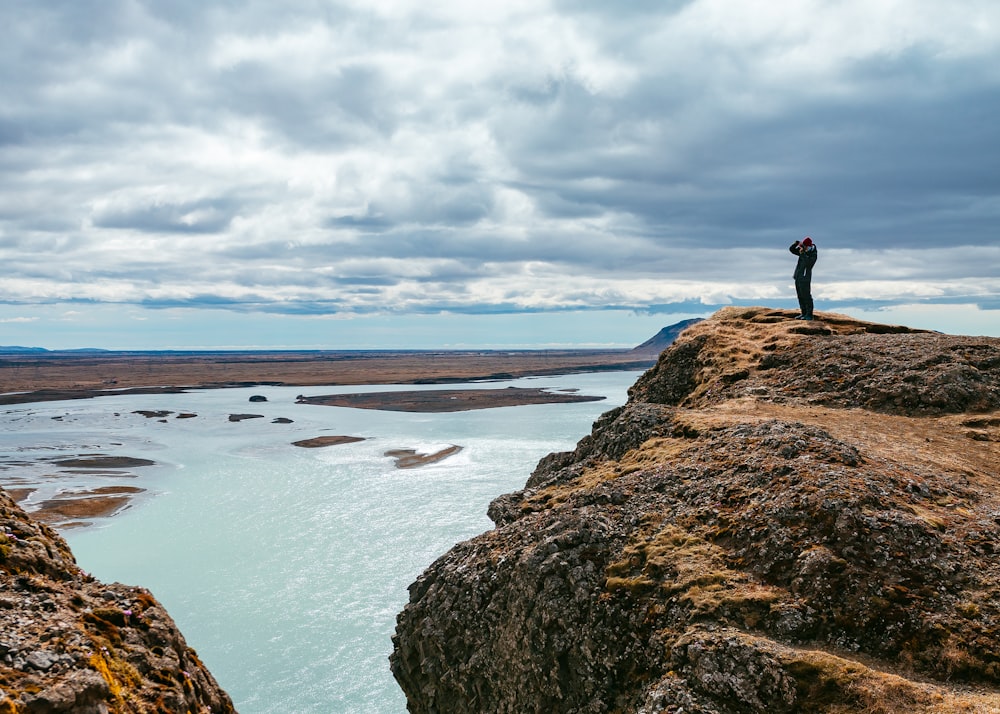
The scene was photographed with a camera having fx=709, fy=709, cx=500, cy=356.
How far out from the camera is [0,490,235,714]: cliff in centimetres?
786

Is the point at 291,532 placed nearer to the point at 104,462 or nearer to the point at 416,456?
the point at 416,456

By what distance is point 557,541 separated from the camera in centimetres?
1472

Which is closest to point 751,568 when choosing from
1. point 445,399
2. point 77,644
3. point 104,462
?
point 77,644

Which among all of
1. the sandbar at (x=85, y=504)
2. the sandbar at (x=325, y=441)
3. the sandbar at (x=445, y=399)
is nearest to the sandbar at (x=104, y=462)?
the sandbar at (x=85, y=504)

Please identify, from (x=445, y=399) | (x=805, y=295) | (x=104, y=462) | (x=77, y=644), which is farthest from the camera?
(x=445, y=399)

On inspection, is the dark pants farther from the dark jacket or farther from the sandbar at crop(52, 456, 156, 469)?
the sandbar at crop(52, 456, 156, 469)

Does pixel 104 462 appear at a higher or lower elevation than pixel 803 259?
lower

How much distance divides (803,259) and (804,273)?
632 mm

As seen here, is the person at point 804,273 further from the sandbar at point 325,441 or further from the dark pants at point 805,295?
the sandbar at point 325,441

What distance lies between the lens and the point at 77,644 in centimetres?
870

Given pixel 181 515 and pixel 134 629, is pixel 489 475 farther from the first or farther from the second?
→ pixel 134 629

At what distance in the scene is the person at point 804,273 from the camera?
2761cm

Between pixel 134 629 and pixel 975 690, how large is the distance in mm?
11833

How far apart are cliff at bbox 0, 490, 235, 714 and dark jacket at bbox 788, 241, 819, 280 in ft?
81.7
